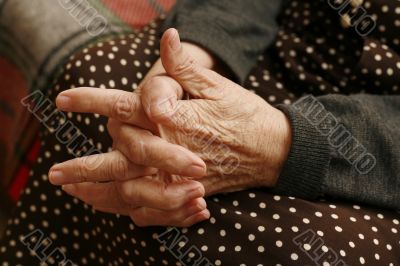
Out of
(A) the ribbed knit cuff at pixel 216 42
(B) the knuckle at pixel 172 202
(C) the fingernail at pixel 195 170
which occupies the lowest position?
(B) the knuckle at pixel 172 202

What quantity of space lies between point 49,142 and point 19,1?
0.32 m

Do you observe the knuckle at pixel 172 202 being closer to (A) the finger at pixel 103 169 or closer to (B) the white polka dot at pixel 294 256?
(A) the finger at pixel 103 169

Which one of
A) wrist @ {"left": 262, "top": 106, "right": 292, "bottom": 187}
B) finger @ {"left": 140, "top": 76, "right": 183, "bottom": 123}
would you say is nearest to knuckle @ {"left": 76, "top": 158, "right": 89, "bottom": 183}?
finger @ {"left": 140, "top": 76, "right": 183, "bottom": 123}

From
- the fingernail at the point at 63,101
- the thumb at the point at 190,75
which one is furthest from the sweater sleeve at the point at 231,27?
the fingernail at the point at 63,101

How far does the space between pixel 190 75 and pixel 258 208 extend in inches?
7.9

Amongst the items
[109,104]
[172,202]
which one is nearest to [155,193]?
[172,202]

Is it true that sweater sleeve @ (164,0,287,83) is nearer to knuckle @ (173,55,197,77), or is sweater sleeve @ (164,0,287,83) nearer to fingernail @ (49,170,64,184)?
knuckle @ (173,55,197,77)

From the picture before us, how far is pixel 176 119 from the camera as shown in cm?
62

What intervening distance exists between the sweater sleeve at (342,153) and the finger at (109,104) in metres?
0.20

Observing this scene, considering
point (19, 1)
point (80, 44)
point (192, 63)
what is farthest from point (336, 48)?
point (19, 1)

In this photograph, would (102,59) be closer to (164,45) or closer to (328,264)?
(164,45)

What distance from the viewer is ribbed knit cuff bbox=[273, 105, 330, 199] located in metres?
0.66

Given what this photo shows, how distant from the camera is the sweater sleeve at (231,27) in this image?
786mm

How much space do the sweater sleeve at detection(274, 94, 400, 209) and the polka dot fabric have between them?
0.02m
